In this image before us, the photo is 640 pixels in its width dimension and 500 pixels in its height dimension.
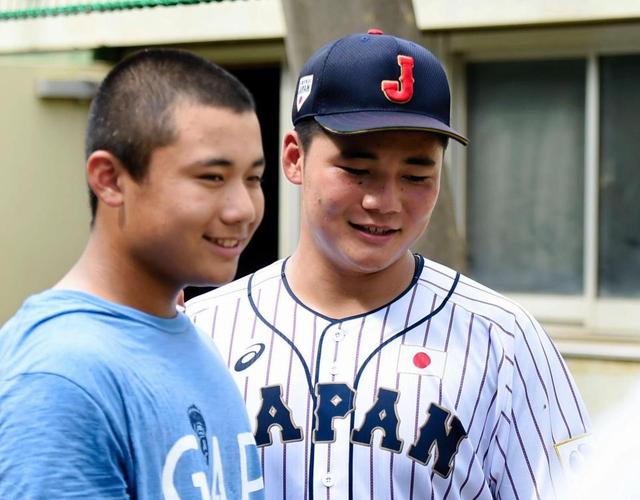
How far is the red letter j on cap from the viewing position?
2559 mm

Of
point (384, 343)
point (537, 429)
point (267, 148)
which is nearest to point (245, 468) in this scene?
point (384, 343)

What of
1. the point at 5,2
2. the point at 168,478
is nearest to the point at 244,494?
the point at 168,478

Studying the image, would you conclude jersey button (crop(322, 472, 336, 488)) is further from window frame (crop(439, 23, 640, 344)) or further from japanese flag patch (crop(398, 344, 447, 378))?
window frame (crop(439, 23, 640, 344))

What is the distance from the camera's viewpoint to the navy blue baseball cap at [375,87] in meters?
2.54

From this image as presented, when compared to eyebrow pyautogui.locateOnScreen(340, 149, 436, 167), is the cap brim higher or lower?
higher

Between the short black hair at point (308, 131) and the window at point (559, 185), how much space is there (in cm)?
438

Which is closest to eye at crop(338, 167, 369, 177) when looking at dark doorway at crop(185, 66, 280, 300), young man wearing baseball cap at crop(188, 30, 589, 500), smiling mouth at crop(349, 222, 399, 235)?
young man wearing baseball cap at crop(188, 30, 589, 500)

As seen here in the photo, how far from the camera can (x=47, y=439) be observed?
1672 millimetres

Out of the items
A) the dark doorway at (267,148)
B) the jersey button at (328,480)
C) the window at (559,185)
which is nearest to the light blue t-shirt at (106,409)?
the jersey button at (328,480)

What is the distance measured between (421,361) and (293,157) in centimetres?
56

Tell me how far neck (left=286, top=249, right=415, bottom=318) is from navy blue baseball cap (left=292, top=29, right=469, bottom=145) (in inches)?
12.5

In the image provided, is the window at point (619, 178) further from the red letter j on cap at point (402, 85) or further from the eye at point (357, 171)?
the eye at point (357, 171)

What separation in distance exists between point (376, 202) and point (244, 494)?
71cm

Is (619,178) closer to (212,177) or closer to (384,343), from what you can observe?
(384,343)
